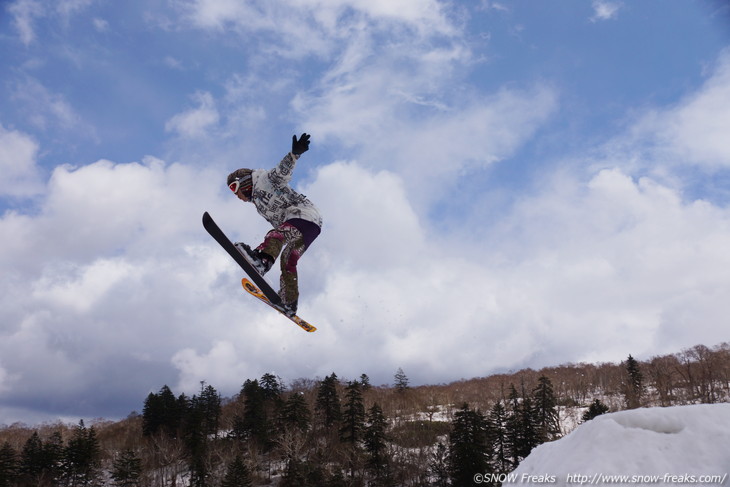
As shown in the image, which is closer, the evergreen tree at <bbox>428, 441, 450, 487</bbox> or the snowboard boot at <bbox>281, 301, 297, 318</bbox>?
the snowboard boot at <bbox>281, 301, 297, 318</bbox>

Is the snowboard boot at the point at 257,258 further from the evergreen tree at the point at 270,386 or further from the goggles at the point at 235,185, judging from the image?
the evergreen tree at the point at 270,386

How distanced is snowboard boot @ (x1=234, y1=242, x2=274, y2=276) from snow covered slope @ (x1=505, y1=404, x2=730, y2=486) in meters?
5.45

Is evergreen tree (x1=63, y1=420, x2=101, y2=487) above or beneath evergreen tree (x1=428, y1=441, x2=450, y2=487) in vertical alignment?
above

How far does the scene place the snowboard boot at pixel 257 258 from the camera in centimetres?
938

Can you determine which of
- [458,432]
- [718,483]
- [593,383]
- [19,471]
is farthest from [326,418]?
[718,483]

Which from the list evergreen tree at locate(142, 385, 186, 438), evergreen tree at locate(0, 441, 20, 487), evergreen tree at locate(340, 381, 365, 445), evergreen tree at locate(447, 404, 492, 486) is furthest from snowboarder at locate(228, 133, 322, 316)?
evergreen tree at locate(142, 385, 186, 438)

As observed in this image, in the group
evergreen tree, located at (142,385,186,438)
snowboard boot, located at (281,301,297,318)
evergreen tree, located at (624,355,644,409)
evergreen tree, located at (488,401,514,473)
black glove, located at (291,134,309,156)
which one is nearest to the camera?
black glove, located at (291,134,309,156)

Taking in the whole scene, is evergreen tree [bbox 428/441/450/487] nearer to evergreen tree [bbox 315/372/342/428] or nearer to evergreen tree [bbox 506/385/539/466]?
evergreen tree [bbox 506/385/539/466]

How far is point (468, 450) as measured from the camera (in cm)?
4869

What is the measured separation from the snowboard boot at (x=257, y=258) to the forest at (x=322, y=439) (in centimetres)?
4363

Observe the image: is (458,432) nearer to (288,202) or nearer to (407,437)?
(407,437)

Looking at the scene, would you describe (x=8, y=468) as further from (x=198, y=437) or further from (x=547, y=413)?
(x=547, y=413)

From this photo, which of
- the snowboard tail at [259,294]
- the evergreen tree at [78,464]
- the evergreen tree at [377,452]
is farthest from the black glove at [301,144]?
the evergreen tree at [78,464]

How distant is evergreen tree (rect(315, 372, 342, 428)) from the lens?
7788 centimetres
